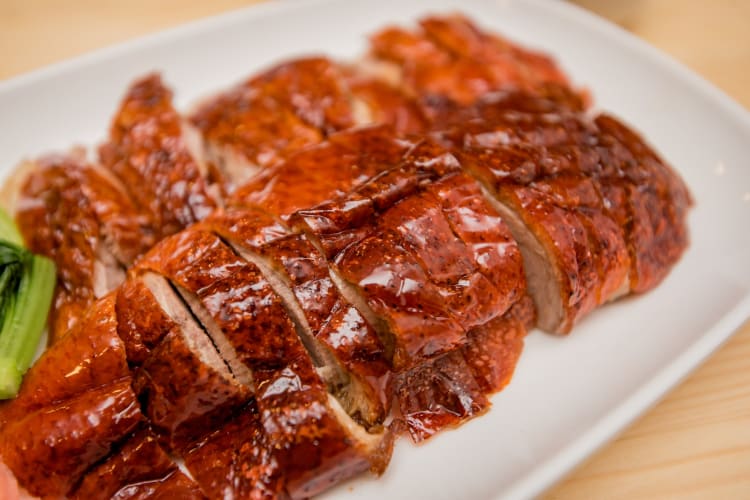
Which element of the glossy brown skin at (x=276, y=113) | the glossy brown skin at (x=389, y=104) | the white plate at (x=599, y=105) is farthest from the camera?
the glossy brown skin at (x=389, y=104)

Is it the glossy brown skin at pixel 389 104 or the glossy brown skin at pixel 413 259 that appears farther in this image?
the glossy brown skin at pixel 389 104

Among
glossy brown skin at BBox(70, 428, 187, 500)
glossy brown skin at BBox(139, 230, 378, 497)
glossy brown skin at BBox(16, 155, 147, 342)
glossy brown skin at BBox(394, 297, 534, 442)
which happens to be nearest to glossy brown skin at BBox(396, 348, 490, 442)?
glossy brown skin at BBox(394, 297, 534, 442)

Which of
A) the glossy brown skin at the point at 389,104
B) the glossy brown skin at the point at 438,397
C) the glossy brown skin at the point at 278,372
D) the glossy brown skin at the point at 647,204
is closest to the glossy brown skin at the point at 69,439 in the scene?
the glossy brown skin at the point at 278,372

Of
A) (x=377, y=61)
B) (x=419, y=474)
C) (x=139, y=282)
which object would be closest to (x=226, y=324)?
(x=139, y=282)

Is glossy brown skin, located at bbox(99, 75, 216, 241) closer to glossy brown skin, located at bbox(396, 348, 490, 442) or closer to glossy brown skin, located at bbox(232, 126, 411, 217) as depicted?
glossy brown skin, located at bbox(232, 126, 411, 217)

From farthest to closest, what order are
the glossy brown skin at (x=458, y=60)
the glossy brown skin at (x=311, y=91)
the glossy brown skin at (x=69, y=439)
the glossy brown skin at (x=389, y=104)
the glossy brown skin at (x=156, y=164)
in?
the glossy brown skin at (x=458, y=60)
the glossy brown skin at (x=389, y=104)
the glossy brown skin at (x=311, y=91)
the glossy brown skin at (x=156, y=164)
the glossy brown skin at (x=69, y=439)

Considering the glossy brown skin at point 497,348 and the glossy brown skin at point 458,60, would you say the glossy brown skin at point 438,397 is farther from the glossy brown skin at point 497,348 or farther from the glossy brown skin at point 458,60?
the glossy brown skin at point 458,60

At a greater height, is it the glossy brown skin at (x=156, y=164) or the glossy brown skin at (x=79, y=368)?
the glossy brown skin at (x=156, y=164)
